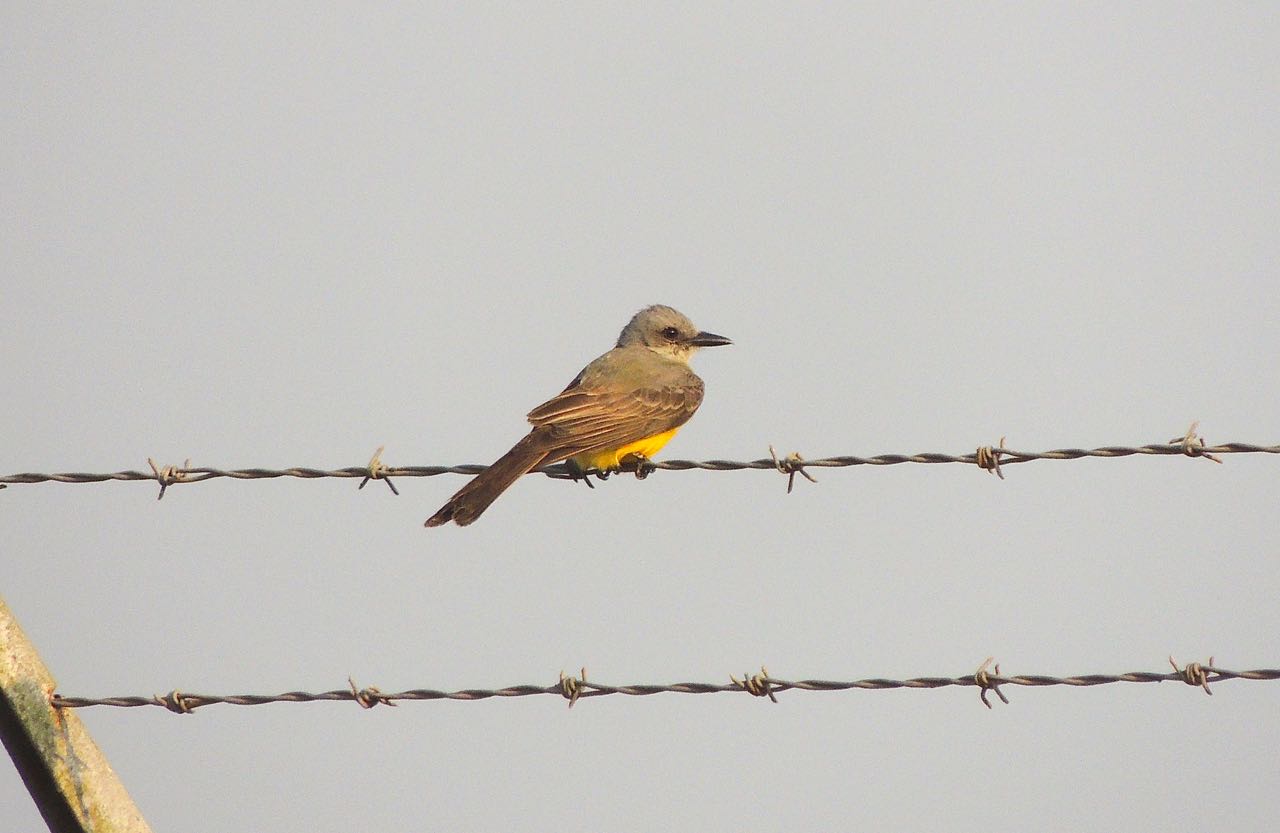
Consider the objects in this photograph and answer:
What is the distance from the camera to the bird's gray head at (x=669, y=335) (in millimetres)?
12047

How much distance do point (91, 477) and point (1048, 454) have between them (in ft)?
12.5

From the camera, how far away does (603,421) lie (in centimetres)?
941

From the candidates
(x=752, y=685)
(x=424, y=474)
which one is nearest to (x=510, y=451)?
(x=424, y=474)

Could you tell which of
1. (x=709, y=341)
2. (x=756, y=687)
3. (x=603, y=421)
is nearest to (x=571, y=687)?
(x=756, y=687)

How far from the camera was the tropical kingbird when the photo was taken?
8281 millimetres

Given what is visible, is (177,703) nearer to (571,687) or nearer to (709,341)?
(571,687)

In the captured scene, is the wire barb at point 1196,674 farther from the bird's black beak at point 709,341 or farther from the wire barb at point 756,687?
the bird's black beak at point 709,341

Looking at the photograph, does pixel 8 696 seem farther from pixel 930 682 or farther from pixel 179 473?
pixel 930 682

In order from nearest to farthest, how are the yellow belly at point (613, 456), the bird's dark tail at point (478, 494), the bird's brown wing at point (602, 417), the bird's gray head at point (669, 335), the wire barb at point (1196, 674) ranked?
the wire barb at point (1196, 674) → the bird's dark tail at point (478, 494) → the bird's brown wing at point (602, 417) → the yellow belly at point (613, 456) → the bird's gray head at point (669, 335)

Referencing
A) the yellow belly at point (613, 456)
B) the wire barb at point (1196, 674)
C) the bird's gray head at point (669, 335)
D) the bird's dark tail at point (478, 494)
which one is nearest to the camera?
the wire barb at point (1196, 674)

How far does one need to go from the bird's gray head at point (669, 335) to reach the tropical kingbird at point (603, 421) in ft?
0.84

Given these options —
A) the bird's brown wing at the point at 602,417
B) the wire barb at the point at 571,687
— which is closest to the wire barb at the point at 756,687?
the wire barb at the point at 571,687

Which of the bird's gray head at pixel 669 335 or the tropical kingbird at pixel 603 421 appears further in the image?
the bird's gray head at pixel 669 335

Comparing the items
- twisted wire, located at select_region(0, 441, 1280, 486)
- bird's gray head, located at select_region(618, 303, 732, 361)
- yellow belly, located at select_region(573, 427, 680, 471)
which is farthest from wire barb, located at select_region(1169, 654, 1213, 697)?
bird's gray head, located at select_region(618, 303, 732, 361)
